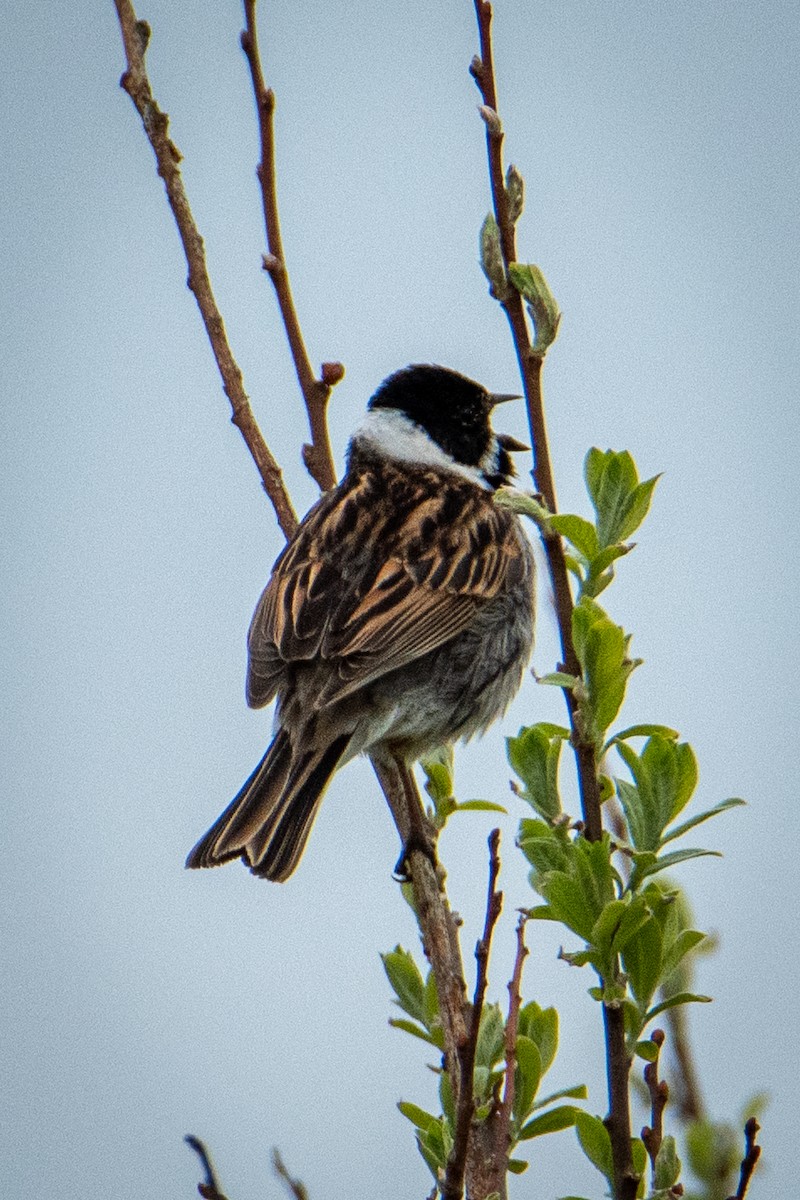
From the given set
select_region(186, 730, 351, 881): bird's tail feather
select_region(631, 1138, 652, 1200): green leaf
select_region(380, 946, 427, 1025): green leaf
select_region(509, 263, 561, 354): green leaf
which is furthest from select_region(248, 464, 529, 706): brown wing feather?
select_region(631, 1138, 652, 1200): green leaf

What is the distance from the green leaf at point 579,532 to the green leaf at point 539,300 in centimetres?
26

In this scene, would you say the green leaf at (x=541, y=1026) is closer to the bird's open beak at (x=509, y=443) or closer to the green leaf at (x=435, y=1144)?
the green leaf at (x=435, y=1144)

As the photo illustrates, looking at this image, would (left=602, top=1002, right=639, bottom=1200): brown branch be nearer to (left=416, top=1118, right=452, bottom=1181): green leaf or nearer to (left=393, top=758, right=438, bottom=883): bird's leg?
(left=416, top=1118, right=452, bottom=1181): green leaf

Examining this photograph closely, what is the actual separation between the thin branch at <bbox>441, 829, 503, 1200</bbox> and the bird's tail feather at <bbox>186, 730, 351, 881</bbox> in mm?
1500

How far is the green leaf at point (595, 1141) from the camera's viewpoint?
6.69 feet

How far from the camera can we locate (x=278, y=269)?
315 cm

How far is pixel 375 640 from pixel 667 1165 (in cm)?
210

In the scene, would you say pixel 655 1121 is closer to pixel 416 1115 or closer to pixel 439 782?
pixel 416 1115

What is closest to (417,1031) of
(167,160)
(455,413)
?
(167,160)

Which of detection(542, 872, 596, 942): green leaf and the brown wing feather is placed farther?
the brown wing feather

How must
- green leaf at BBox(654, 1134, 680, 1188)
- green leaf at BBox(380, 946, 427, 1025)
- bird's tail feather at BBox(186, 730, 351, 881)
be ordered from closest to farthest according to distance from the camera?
1. green leaf at BBox(654, 1134, 680, 1188)
2. green leaf at BBox(380, 946, 427, 1025)
3. bird's tail feather at BBox(186, 730, 351, 881)

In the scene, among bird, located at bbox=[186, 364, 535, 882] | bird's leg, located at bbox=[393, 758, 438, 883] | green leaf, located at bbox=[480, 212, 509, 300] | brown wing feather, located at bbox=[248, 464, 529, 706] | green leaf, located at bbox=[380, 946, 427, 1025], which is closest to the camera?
green leaf, located at bbox=[480, 212, 509, 300]

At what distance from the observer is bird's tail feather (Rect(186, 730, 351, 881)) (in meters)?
3.37

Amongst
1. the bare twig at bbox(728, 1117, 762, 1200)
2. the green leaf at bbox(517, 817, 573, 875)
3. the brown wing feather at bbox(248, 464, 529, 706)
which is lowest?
the bare twig at bbox(728, 1117, 762, 1200)
